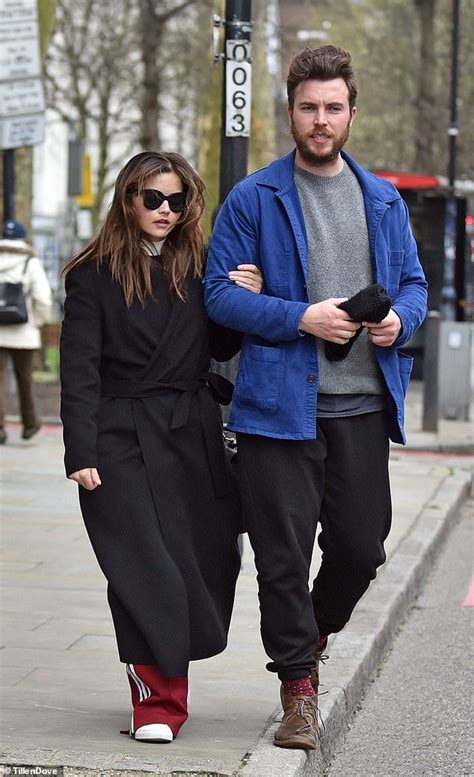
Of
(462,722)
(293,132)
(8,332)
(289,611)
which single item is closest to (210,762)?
(289,611)

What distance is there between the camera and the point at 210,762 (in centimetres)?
445

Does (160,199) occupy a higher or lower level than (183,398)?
higher

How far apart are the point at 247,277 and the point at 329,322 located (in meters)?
0.32

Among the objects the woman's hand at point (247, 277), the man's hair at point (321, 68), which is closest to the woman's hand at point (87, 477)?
the woman's hand at point (247, 277)

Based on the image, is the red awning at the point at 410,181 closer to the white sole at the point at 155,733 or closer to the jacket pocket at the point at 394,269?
the jacket pocket at the point at 394,269

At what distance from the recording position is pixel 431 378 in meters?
15.0

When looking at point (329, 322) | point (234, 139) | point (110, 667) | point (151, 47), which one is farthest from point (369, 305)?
point (151, 47)

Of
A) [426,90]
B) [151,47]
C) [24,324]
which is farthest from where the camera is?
[426,90]

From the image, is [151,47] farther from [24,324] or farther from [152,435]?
[152,435]

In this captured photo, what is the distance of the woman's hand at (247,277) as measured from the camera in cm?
466

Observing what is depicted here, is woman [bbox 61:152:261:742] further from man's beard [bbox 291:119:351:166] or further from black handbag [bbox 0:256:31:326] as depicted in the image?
black handbag [bbox 0:256:31:326]

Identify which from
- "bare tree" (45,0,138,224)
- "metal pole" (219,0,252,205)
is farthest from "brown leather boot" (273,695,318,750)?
"bare tree" (45,0,138,224)

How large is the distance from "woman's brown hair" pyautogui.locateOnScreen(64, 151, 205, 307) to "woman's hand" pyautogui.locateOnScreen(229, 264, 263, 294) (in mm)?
197

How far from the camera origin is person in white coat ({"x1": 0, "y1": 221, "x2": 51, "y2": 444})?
12930 mm
